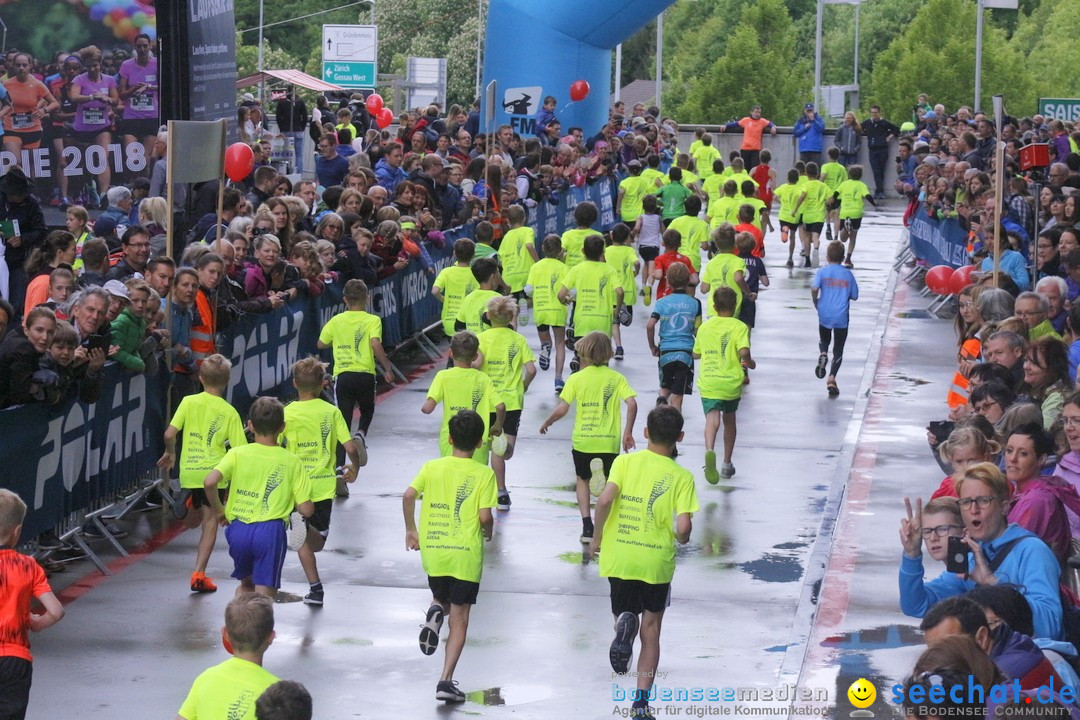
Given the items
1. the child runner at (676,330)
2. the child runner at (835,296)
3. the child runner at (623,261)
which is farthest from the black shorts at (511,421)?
the child runner at (835,296)

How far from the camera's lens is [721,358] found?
45.8 feet

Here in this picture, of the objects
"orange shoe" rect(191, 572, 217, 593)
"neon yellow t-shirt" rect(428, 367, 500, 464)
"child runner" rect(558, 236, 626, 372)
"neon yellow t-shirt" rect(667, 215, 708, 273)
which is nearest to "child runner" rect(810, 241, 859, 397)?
"child runner" rect(558, 236, 626, 372)

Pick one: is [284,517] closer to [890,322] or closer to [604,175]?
[890,322]

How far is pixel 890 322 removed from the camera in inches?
930

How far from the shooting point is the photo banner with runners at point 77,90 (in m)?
18.5

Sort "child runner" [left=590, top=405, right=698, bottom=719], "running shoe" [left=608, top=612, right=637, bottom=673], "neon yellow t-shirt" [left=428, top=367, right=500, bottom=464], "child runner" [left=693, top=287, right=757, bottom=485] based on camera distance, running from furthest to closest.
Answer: "child runner" [left=693, top=287, right=757, bottom=485] → "neon yellow t-shirt" [left=428, top=367, right=500, bottom=464] → "child runner" [left=590, top=405, right=698, bottom=719] → "running shoe" [left=608, top=612, right=637, bottom=673]

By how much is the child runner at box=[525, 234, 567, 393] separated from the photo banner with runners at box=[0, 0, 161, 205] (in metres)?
4.92

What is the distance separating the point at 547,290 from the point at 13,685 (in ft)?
35.2

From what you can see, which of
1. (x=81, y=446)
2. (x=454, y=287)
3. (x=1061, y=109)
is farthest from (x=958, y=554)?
(x=1061, y=109)

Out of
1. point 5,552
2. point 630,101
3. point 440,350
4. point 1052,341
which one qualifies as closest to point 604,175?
point 440,350

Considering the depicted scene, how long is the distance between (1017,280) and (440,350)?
738cm

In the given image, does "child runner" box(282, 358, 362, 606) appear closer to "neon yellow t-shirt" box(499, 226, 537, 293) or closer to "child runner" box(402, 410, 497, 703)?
"child runner" box(402, 410, 497, 703)

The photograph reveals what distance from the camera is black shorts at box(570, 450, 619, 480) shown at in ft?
38.3

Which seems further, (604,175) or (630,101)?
(630,101)
